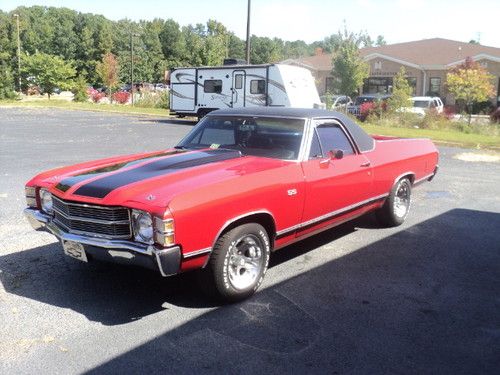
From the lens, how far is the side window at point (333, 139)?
5373 mm

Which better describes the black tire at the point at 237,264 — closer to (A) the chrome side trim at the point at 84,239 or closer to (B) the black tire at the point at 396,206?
(A) the chrome side trim at the point at 84,239

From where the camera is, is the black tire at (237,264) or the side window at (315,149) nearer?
the black tire at (237,264)

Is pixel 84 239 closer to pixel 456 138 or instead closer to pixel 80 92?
pixel 456 138

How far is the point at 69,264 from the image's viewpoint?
5.18 meters

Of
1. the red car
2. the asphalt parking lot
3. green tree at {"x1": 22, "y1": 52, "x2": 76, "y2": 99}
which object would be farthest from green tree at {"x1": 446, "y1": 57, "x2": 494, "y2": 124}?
green tree at {"x1": 22, "y1": 52, "x2": 76, "y2": 99}

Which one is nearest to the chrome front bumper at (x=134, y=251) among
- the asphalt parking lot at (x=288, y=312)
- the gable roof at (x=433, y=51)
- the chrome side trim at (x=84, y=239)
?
the chrome side trim at (x=84, y=239)

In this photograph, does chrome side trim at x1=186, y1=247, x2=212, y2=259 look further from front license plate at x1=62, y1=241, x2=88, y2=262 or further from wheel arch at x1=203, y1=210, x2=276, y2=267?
front license plate at x1=62, y1=241, x2=88, y2=262

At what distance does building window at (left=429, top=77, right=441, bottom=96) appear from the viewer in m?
41.8

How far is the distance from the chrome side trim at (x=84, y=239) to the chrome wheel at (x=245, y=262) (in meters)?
0.75

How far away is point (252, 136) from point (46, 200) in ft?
6.79

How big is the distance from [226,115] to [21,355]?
10.4ft

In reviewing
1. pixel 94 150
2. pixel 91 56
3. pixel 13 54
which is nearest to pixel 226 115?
pixel 94 150

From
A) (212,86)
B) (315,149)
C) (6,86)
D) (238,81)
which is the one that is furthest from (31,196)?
(6,86)

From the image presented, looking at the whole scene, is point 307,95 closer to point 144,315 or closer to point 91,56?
point 144,315
